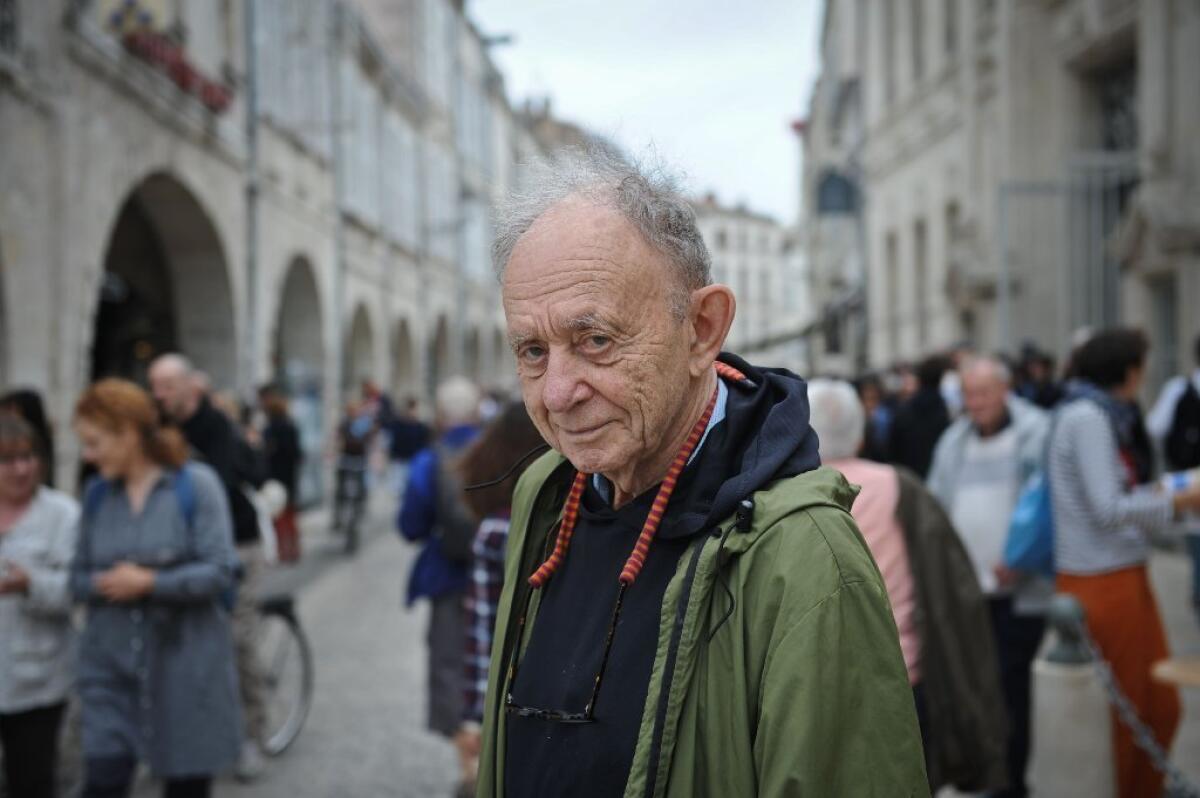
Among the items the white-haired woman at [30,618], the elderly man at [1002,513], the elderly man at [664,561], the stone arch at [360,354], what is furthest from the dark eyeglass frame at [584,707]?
the stone arch at [360,354]

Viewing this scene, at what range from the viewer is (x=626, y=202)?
5.50 ft

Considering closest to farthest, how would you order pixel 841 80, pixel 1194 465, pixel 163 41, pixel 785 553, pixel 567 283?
pixel 785 553 → pixel 567 283 → pixel 1194 465 → pixel 163 41 → pixel 841 80

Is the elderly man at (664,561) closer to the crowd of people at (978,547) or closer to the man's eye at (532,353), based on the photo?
the man's eye at (532,353)

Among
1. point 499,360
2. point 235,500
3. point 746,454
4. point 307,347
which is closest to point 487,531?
point 235,500

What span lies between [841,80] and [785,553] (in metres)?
30.7

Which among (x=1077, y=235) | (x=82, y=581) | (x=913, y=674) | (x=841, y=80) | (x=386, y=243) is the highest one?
(x=841, y=80)

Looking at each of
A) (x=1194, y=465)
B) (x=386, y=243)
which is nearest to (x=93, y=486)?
(x=1194, y=465)

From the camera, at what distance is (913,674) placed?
12.9 ft

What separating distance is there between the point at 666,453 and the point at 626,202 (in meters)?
0.38

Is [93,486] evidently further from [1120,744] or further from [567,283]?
[1120,744]

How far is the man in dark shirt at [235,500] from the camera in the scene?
6109mm

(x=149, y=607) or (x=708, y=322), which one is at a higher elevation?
(x=708, y=322)

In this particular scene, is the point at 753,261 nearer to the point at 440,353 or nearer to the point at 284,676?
the point at 440,353

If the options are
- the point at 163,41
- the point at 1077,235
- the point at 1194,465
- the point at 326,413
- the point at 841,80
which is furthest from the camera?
the point at 841,80
